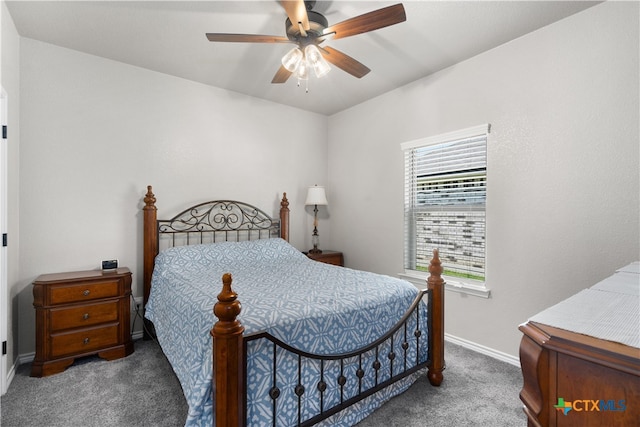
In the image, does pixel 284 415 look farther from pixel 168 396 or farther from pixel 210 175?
pixel 210 175

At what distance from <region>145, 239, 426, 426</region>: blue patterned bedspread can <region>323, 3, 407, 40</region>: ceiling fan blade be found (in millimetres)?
1660

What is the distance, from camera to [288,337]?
1531mm

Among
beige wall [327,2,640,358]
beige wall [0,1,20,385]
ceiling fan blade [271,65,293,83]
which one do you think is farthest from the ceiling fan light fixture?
beige wall [0,1,20,385]

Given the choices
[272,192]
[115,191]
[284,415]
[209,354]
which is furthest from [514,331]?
[115,191]

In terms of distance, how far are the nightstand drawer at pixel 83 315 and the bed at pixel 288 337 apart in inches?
11.7

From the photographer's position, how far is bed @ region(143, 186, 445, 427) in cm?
132

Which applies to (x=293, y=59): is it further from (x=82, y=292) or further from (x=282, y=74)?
(x=82, y=292)

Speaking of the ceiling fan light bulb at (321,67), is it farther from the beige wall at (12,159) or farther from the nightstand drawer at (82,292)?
the nightstand drawer at (82,292)

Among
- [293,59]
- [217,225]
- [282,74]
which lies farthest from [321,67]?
[217,225]

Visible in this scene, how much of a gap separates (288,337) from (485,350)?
2110 millimetres

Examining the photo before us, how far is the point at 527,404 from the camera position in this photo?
2.64 ft

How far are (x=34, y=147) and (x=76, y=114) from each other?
1.44 feet

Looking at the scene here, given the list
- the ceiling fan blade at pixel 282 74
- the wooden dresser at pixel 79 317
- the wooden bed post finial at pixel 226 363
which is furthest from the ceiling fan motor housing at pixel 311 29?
the wooden dresser at pixel 79 317

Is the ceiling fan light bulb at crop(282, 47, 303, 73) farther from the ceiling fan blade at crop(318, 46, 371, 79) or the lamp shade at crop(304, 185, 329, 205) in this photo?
the lamp shade at crop(304, 185, 329, 205)
